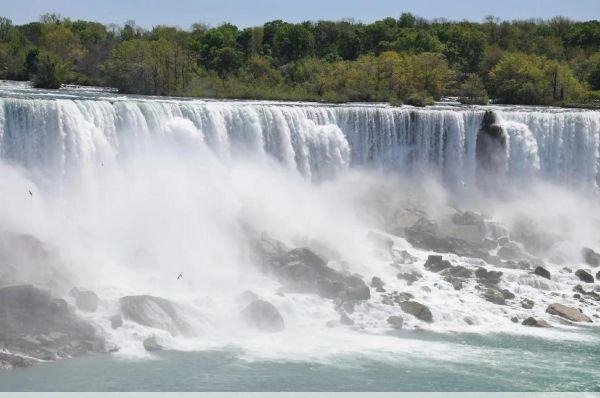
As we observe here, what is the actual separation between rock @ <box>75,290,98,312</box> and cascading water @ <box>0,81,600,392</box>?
19 cm

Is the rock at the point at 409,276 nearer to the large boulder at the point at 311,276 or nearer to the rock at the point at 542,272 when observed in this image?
the large boulder at the point at 311,276

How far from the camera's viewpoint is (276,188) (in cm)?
2919

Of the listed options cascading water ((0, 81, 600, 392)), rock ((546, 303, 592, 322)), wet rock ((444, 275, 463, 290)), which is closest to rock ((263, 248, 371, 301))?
cascading water ((0, 81, 600, 392))

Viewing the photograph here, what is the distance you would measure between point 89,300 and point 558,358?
9821mm

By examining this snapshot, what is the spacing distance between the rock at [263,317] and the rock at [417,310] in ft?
10.5

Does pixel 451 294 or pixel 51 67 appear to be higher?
pixel 51 67

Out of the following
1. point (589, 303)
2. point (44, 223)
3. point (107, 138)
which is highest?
point (107, 138)

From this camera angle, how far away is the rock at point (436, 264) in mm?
25516

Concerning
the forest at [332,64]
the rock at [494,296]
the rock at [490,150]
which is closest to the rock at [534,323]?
the rock at [494,296]

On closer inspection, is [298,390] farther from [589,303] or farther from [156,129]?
[156,129]

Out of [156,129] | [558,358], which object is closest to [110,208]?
[156,129]

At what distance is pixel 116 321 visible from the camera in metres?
19.1

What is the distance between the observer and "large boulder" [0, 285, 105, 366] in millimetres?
17562

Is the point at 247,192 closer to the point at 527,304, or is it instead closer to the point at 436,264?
the point at 436,264
